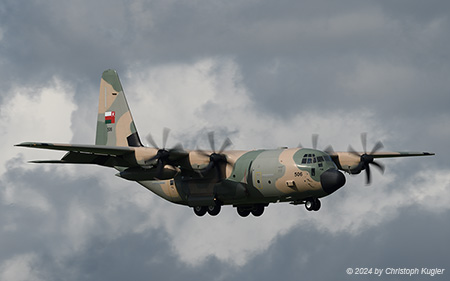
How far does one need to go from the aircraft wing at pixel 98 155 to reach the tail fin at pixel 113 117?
15.8 ft

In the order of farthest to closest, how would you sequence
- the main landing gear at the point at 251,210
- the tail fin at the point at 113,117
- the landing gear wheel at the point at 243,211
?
the tail fin at the point at 113,117, the landing gear wheel at the point at 243,211, the main landing gear at the point at 251,210

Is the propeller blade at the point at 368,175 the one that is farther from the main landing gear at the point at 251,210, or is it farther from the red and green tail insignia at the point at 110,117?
the red and green tail insignia at the point at 110,117

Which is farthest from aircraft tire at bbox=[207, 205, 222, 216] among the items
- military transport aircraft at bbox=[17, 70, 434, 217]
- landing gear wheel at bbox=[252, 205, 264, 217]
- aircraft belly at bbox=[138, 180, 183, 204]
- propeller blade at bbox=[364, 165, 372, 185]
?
propeller blade at bbox=[364, 165, 372, 185]

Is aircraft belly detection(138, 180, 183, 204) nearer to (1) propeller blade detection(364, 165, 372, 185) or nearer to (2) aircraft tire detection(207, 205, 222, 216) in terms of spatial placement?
(2) aircraft tire detection(207, 205, 222, 216)

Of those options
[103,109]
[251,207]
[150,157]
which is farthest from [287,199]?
[103,109]

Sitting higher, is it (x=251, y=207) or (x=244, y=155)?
(x=244, y=155)

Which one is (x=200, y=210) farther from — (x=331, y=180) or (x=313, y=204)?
(x=331, y=180)

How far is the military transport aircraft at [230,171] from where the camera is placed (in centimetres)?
4100

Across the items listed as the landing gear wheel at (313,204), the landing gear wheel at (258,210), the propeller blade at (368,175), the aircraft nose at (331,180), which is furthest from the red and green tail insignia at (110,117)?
the propeller blade at (368,175)

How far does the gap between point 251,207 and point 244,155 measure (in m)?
3.97

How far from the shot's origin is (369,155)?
150 ft

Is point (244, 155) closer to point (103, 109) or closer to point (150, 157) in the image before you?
point (150, 157)

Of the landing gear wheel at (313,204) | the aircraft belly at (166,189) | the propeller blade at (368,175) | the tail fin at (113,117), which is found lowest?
the landing gear wheel at (313,204)

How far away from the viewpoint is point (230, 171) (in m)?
44.0
